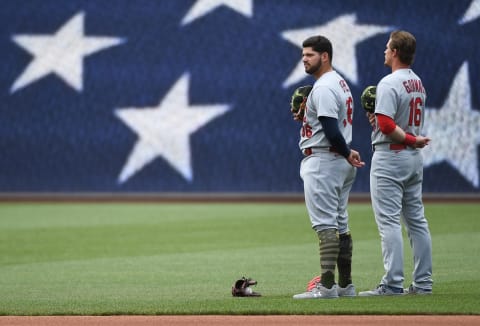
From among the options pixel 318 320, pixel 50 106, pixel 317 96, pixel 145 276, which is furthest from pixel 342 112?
pixel 50 106

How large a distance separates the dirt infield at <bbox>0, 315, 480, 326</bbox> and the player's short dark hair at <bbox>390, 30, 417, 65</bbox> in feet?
6.64

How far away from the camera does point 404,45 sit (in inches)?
300

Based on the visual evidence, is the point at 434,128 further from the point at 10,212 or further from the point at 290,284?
the point at 290,284

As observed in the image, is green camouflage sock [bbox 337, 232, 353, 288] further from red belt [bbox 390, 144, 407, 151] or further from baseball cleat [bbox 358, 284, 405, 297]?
red belt [bbox 390, 144, 407, 151]

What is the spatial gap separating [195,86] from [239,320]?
17162 mm

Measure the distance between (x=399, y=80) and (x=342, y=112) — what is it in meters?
0.48

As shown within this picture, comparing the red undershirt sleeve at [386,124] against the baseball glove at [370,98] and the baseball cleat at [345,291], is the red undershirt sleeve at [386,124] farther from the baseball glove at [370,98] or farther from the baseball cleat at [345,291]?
the baseball cleat at [345,291]

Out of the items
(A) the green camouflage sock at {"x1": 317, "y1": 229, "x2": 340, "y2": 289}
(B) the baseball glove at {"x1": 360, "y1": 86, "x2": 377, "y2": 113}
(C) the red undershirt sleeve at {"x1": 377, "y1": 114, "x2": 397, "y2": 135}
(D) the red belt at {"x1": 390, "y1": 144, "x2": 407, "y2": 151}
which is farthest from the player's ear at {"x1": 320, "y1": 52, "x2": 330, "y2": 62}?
(A) the green camouflage sock at {"x1": 317, "y1": 229, "x2": 340, "y2": 289}

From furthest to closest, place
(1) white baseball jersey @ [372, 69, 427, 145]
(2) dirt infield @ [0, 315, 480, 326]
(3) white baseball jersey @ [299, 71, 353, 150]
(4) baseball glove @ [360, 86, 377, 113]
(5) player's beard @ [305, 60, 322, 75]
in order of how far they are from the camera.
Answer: (4) baseball glove @ [360, 86, 377, 113] < (5) player's beard @ [305, 60, 322, 75] < (1) white baseball jersey @ [372, 69, 427, 145] < (3) white baseball jersey @ [299, 71, 353, 150] < (2) dirt infield @ [0, 315, 480, 326]

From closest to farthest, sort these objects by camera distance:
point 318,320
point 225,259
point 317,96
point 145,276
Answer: point 318,320, point 317,96, point 145,276, point 225,259

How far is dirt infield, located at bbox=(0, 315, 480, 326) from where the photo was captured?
21.4 feet

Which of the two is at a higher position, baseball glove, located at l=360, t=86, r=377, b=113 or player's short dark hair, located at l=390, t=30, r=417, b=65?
player's short dark hair, located at l=390, t=30, r=417, b=65

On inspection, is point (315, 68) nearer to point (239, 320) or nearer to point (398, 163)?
point (398, 163)

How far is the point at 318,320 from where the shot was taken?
666cm
